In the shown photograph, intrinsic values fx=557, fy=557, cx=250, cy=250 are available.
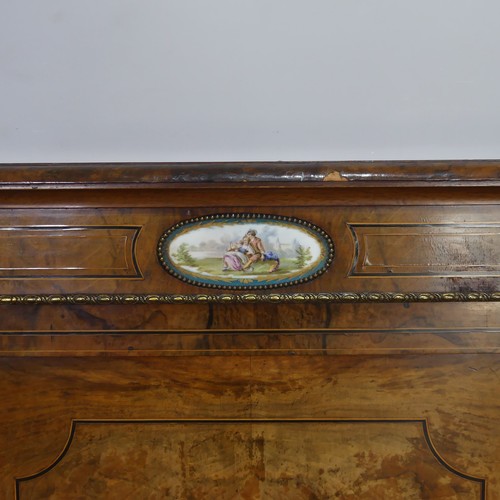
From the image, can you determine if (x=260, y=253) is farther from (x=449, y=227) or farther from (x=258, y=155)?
(x=449, y=227)

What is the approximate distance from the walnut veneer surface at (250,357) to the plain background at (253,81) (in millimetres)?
84

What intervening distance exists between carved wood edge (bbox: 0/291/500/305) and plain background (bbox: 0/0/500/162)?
0.73 ft

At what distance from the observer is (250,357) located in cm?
88

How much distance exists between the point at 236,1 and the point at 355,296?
0.52m

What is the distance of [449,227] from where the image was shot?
874 mm

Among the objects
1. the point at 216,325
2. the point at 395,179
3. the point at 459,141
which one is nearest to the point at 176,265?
the point at 216,325

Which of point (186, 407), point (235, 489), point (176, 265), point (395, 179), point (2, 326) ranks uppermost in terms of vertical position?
point (395, 179)

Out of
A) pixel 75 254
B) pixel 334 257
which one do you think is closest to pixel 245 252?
pixel 334 257

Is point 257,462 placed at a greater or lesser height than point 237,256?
lesser

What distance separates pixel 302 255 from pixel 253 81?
294 mm

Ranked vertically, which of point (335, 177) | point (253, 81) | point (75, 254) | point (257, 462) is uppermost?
point (253, 81)

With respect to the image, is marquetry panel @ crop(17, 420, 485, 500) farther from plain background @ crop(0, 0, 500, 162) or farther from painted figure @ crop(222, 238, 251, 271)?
plain background @ crop(0, 0, 500, 162)

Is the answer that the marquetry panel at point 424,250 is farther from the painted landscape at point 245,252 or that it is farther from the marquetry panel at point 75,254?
the marquetry panel at point 75,254

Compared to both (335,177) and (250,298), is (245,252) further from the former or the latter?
(335,177)
